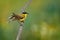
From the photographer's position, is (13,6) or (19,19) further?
(13,6)

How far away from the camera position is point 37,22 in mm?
3244

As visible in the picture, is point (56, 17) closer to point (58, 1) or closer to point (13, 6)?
point (58, 1)

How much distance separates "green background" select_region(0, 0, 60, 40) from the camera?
10.6 feet

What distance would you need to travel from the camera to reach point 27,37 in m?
3.21

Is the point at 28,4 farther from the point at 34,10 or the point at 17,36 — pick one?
the point at 17,36

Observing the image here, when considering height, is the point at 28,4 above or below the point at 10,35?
above

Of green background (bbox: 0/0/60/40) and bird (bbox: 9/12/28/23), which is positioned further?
green background (bbox: 0/0/60/40)

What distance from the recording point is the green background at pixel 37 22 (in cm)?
323

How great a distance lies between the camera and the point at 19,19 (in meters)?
3.04

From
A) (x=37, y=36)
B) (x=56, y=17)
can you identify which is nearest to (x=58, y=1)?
(x=56, y=17)

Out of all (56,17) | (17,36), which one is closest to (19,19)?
(17,36)

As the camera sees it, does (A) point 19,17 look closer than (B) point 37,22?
Yes

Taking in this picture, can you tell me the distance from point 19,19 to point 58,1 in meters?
0.42

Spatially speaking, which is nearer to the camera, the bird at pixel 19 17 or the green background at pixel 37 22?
the bird at pixel 19 17
